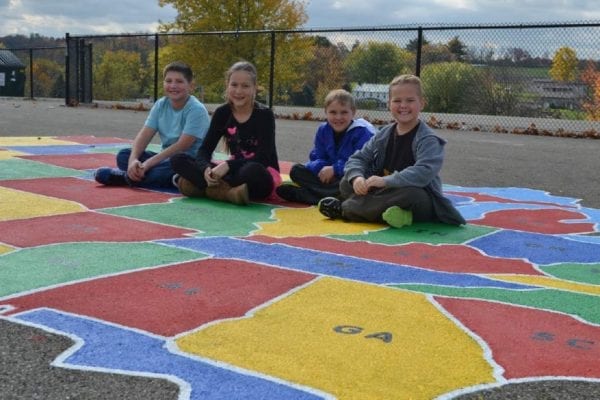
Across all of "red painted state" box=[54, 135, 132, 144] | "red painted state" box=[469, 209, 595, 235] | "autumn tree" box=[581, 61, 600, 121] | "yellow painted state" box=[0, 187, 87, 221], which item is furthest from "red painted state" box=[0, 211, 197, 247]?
"autumn tree" box=[581, 61, 600, 121]

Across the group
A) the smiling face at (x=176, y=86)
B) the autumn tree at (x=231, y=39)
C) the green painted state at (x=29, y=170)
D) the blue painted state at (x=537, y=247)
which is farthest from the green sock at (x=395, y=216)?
the autumn tree at (x=231, y=39)

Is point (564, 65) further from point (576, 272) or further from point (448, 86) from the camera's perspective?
point (576, 272)

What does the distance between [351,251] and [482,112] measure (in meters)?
10.1

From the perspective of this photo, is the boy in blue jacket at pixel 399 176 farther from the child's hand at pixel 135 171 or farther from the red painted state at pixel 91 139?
the red painted state at pixel 91 139

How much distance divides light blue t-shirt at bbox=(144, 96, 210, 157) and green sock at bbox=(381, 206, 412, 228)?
1.73 meters

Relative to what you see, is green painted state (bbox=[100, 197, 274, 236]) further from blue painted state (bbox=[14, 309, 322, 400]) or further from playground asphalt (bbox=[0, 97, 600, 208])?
playground asphalt (bbox=[0, 97, 600, 208])

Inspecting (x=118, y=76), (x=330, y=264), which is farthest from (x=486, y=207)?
(x=118, y=76)

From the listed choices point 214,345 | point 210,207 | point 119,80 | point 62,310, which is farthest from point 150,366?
point 119,80

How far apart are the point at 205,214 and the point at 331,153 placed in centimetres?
105

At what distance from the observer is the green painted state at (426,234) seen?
347 centimetres

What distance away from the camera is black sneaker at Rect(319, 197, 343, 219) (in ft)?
13.1

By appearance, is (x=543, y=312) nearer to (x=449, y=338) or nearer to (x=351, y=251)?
(x=449, y=338)

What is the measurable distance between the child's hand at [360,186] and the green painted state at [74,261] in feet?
4.02

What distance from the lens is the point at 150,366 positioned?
69.1 inches
